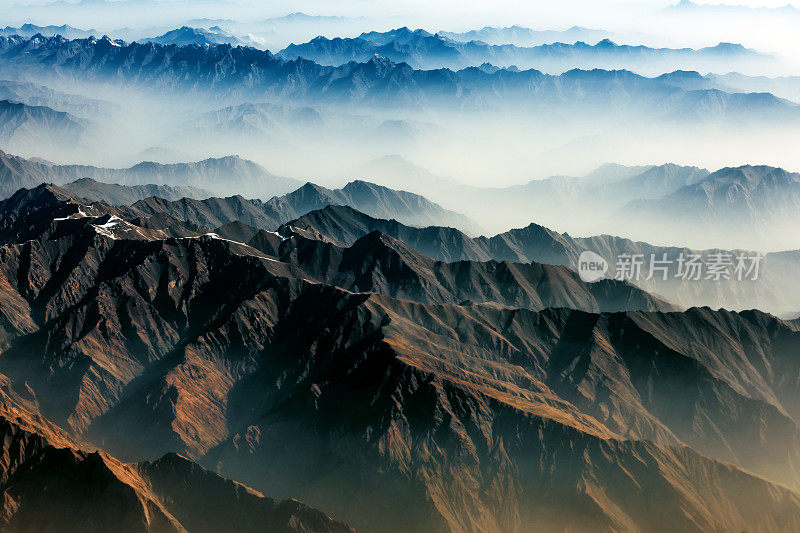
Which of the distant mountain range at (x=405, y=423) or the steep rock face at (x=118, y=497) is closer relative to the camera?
the steep rock face at (x=118, y=497)

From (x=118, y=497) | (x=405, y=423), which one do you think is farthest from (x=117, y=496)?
(x=405, y=423)

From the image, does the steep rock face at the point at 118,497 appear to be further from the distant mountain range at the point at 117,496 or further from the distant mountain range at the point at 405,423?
the distant mountain range at the point at 405,423

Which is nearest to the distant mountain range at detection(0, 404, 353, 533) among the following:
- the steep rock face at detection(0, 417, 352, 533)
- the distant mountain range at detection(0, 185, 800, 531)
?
the steep rock face at detection(0, 417, 352, 533)

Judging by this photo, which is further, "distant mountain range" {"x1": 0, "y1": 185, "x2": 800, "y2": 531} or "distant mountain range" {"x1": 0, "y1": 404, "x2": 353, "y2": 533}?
"distant mountain range" {"x1": 0, "y1": 185, "x2": 800, "y2": 531}

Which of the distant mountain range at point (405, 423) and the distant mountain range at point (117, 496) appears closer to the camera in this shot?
the distant mountain range at point (117, 496)

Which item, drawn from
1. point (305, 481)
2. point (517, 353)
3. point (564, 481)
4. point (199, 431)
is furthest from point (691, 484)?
point (199, 431)

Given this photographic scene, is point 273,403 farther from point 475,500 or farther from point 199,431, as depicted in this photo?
point 475,500

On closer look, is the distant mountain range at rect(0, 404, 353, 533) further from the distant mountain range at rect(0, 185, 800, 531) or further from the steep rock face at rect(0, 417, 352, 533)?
the distant mountain range at rect(0, 185, 800, 531)


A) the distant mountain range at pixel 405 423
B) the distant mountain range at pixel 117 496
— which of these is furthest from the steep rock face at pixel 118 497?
the distant mountain range at pixel 405 423

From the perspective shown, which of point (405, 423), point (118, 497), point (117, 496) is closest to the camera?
point (118, 497)

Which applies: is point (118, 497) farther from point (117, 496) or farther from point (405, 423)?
point (405, 423)
